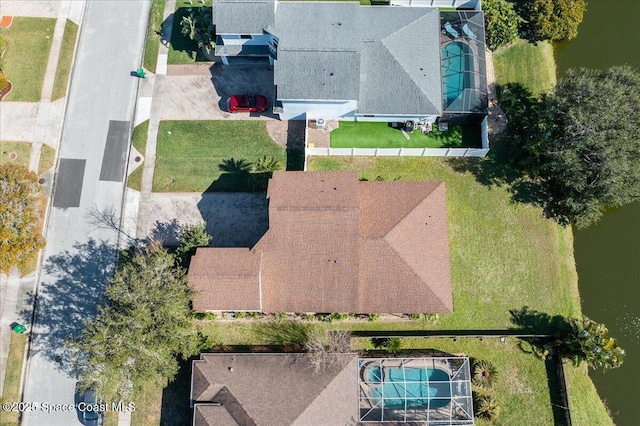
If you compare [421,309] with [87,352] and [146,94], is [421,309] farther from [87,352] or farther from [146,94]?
[146,94]

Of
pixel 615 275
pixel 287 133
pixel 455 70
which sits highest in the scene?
pixel 455 70

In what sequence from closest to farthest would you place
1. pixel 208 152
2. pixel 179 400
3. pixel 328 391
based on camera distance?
1. pixel 328 391
2. pixel 179 400
3. pixel 208 152

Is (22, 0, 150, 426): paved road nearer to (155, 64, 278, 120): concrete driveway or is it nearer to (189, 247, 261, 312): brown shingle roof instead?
(155, 64, 278, 120): concrete driveway

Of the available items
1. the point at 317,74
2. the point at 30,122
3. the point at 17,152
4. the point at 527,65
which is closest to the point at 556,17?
the point at 527,65

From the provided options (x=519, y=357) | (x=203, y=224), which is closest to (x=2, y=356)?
(x=203, y=224)

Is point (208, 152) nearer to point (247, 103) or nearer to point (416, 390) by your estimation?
point (247, 103)

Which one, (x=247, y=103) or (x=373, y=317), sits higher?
(x=247, y=103)

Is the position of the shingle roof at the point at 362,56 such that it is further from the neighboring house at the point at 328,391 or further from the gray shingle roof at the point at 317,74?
the neighboring house at the point at 328,391
